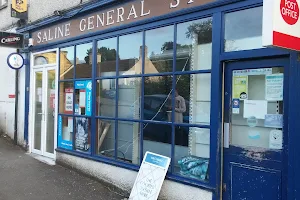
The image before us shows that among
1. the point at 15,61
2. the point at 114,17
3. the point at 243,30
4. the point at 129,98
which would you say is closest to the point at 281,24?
the point at 243,30

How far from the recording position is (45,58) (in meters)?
8.08

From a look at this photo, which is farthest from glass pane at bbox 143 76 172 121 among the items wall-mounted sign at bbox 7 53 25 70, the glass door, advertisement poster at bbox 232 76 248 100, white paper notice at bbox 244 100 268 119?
wall-mounted sign at bbox 7 53 25 70

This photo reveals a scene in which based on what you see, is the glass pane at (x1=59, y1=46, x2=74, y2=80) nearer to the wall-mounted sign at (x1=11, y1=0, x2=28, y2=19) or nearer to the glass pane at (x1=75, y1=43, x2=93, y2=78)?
the glass pane at (x1=75, y1=43, x2=93, y2=78)

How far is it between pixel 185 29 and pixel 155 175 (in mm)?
2221

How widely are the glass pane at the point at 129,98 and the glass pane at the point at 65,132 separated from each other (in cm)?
167

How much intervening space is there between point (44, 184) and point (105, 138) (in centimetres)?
137

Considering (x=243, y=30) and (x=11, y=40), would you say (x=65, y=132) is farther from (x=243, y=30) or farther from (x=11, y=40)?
(x=243, y=30)

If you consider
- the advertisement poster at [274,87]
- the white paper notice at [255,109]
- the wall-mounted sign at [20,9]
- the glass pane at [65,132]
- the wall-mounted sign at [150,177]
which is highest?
the wall-mounted sign at [20,9]

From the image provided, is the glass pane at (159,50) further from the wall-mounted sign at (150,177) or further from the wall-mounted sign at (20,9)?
the wall-mounted sign at (20,9)

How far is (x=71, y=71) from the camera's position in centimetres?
711

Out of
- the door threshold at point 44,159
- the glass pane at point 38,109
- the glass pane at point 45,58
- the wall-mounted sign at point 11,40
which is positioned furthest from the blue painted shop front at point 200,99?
the wall-mounted sign at point 11,40

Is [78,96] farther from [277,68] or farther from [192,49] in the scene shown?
[277,68]

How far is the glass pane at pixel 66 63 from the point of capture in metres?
7.11

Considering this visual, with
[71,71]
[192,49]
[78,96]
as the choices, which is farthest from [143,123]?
[71,71]
